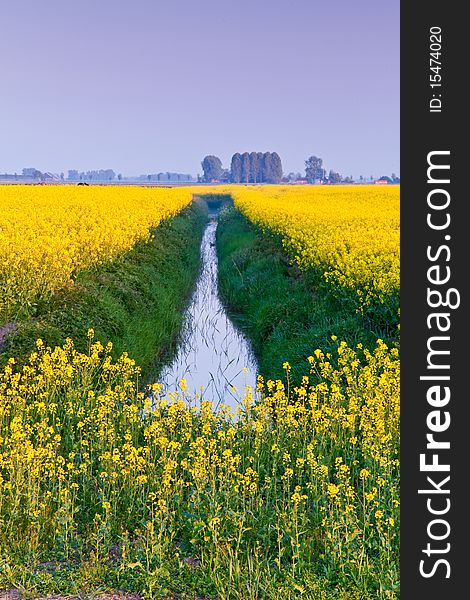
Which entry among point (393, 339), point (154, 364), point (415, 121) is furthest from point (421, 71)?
point (154, 364)

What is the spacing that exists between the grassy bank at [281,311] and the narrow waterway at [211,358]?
0.93ft

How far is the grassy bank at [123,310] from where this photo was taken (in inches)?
423

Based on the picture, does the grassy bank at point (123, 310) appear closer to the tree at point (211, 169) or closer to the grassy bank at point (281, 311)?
the grassy bank at point (281, 311)

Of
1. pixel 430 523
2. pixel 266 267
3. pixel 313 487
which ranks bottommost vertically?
pixel 313 487

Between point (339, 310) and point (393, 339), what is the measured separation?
1.86 meters

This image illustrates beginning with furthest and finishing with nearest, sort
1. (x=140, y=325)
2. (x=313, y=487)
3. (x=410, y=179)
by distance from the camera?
(x=140, y=325), (x=313, y=487), (x=410, y=179)

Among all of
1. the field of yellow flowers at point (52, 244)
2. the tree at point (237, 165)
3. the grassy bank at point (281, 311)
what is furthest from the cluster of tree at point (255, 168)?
the grassy bank at point (281, 311)

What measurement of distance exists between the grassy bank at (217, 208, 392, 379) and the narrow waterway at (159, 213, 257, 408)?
0.28 meters

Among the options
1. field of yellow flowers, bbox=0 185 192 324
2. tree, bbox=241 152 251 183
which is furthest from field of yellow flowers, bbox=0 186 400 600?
tree, bbox=241 152 251 183

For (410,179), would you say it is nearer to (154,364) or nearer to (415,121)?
(415,121)

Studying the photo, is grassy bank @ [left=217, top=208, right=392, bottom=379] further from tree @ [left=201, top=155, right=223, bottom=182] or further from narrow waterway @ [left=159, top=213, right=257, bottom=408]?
tree @ [left=201, top=155, right=223, bottom=182]

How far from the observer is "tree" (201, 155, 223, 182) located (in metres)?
190

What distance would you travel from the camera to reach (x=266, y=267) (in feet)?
58.9

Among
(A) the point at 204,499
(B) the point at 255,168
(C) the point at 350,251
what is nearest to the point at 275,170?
(B) the point at 255,168
